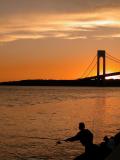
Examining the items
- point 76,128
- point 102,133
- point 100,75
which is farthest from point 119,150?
point 100,75

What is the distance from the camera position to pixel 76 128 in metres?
25.6

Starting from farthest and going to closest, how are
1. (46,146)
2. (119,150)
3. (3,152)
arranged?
(46,146) < (3,152) < (119,150)

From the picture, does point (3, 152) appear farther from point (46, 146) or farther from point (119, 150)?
point (119, 150)

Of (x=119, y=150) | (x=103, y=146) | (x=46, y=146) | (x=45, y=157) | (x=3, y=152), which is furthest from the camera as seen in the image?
(x=46, y=146)

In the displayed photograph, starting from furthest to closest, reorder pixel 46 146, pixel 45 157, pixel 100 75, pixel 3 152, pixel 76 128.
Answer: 1. pixel 100 75
2. pixel 76 128
3. pixel 46 146
4. pixel 3 152
5. pixel 45 157

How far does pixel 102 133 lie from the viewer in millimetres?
23141

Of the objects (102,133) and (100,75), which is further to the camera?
(100,75)

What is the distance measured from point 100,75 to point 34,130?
6137cm

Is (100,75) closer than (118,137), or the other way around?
(118,137)

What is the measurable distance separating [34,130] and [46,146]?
660cm

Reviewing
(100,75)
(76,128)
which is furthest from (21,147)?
(100,75)

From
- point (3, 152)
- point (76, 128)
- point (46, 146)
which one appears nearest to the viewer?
point (3, 152)

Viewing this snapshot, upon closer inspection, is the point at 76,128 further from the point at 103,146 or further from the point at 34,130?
the point at 103,146

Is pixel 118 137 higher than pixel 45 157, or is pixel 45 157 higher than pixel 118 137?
pixel 118 137
